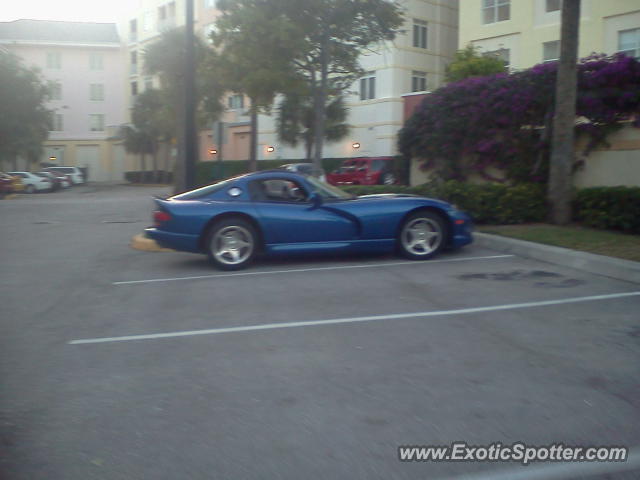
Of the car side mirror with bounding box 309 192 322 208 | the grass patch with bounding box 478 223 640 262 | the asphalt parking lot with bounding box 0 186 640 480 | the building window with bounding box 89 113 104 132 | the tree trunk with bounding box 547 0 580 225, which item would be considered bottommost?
the asphalt parking lot with bounding box 0 186 640 480

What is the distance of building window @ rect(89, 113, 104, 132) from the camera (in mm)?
63375

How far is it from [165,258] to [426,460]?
8.21 metres

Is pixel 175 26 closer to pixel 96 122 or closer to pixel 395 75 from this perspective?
pixel 395 75

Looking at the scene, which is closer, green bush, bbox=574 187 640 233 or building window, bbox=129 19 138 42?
green bush, bbox=574 187 640 233

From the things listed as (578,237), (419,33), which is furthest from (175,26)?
(578,237)

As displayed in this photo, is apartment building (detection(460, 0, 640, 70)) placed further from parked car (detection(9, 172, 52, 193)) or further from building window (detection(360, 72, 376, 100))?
parked car (detection(9, 172, 52, 193))

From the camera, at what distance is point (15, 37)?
60938 mm

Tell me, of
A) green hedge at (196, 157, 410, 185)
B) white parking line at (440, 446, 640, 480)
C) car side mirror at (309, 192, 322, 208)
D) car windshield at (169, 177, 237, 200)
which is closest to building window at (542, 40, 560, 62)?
green hedge at (196, 157, 410, 185)

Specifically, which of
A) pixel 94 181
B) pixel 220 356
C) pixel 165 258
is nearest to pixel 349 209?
pixel 165 258

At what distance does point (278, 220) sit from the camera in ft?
31.8

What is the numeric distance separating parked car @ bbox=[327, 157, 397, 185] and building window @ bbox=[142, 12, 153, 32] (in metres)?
34.9

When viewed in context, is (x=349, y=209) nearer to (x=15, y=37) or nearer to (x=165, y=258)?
(x=165, y=258)

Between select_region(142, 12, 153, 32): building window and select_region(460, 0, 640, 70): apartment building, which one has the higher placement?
select_region(142, 12, 153, 32): building window

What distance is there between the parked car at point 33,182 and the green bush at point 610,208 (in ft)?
122
